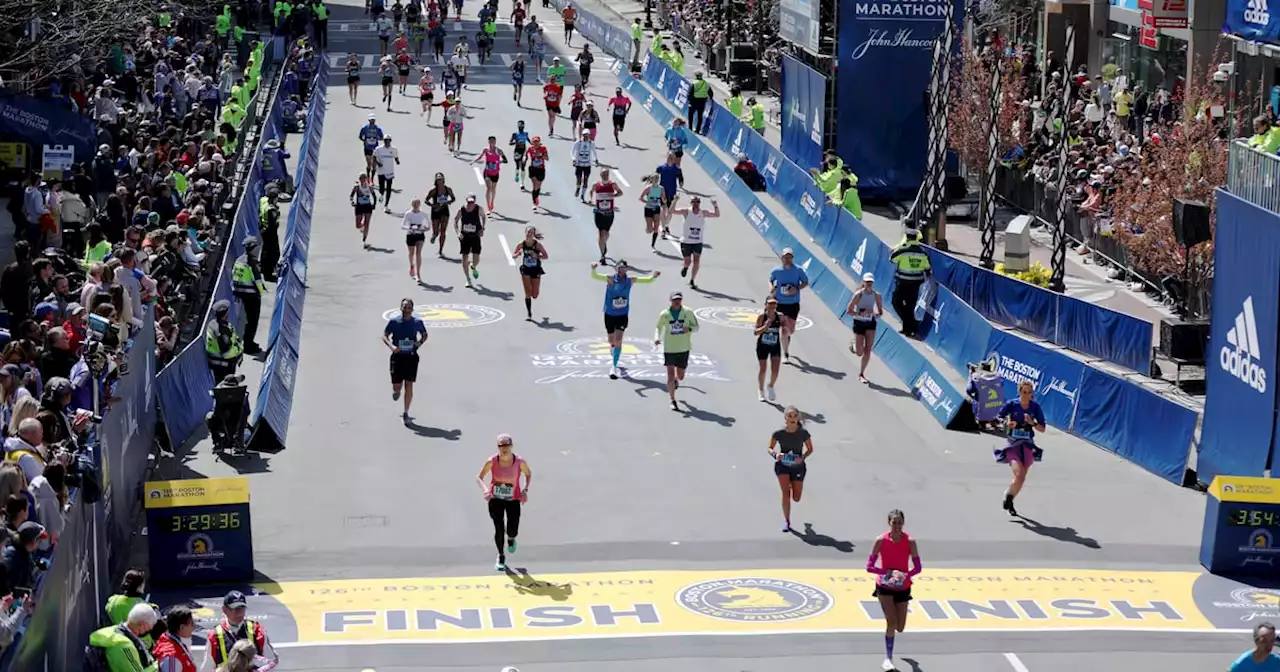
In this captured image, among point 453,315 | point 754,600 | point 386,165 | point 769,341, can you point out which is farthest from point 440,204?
point 754,600

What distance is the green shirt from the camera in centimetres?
2503

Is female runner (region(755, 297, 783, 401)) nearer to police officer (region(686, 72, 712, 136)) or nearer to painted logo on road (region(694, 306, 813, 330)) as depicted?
painted logo on road (region(694, 306, 813, 330))

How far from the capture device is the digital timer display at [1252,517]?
19703mm

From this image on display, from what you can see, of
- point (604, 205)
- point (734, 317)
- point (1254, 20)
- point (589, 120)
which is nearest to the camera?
point (1254, 20)

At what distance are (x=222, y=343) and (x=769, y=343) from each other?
7.25 m

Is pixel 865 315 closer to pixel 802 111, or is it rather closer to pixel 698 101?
pixel 802 111

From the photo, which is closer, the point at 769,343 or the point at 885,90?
the point at 769,343

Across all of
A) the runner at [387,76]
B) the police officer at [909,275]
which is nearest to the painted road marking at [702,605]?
the police officer at [909,275]

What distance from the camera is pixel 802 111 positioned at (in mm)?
46562

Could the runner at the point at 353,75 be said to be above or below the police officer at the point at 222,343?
above

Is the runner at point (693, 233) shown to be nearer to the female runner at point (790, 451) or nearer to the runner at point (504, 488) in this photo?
the female runner at point (790, 451)

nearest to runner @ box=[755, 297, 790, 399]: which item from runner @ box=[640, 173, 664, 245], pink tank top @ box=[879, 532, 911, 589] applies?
pink tank top @ box=[879, 532, 911, 589]

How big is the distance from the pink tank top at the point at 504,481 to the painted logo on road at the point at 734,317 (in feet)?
37.6

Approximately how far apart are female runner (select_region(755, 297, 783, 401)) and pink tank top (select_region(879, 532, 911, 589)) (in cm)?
865
